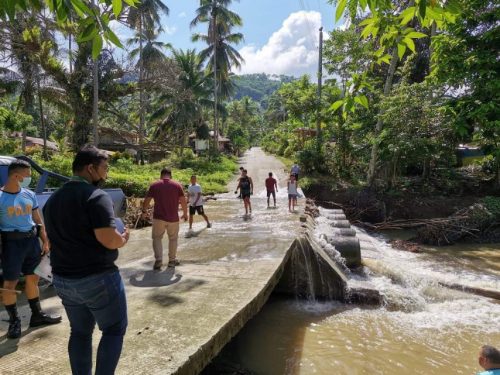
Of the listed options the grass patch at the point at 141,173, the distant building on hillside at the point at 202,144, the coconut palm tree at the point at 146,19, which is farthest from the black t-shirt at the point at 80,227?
the distant building on hillside at the point at 202,144

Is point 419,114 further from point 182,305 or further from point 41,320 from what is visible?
point 41,320

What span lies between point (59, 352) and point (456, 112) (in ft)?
53.2

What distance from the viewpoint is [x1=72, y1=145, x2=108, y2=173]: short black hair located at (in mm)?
2766

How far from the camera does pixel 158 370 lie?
10.8 feet

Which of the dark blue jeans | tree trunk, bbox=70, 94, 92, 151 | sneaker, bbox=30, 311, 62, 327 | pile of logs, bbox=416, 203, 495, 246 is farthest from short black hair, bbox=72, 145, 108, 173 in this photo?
tree trunk, bbox=70, 94, 92, 151

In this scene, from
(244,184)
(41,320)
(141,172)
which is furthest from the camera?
(141,172)

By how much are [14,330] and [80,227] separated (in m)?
2.21

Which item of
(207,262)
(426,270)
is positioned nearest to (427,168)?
(426,270)

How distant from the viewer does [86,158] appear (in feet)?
9.12

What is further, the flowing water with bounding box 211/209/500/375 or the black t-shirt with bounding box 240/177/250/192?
the black t-shirt with bounding box 240/177/250/192

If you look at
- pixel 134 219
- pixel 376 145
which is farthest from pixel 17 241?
pixel 376 145

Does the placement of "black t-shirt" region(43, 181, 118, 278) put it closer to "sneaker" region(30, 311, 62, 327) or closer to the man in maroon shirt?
"sneaker" region(30, 311, 62, 327)

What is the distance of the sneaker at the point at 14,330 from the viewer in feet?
13.0

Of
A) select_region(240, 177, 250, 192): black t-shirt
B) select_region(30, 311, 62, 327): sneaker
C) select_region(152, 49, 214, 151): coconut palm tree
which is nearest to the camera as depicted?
select_region(30, 311, 62, 327): sneaker
